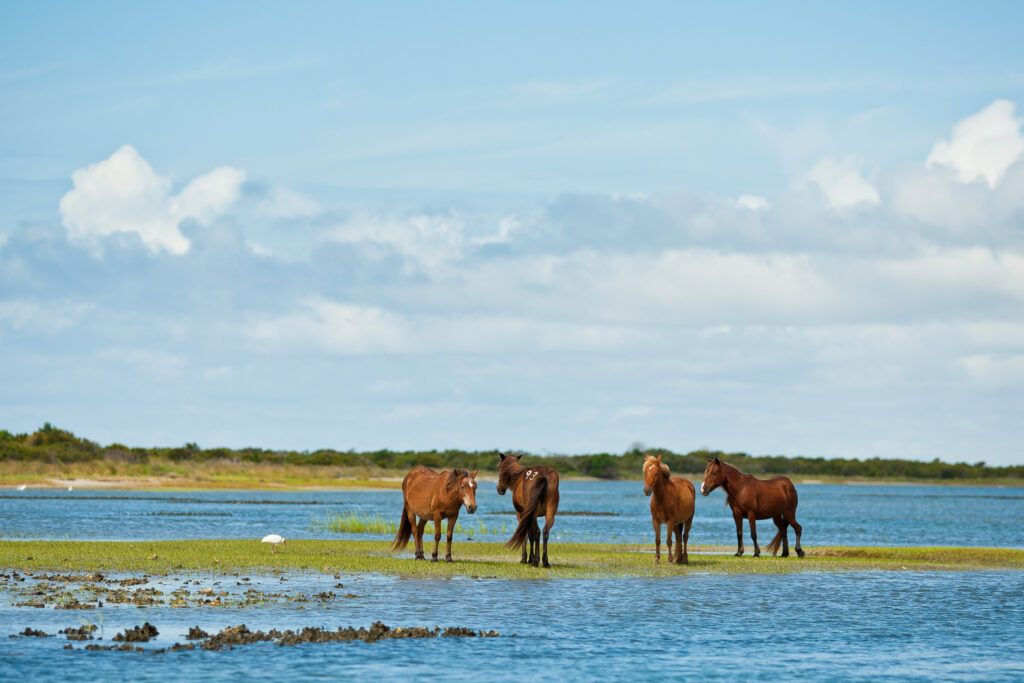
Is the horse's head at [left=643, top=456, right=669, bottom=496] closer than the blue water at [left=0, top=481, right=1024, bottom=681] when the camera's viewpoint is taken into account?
No

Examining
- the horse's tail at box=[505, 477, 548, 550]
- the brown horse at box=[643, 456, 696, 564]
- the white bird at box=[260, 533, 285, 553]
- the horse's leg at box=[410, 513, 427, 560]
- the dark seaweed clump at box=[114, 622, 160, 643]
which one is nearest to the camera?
the dark seaweed clump at box=[114, 622, 160, 643]

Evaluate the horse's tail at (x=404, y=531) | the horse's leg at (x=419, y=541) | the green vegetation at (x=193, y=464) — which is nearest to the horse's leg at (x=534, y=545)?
the horse's leg at (x=419, y=541)

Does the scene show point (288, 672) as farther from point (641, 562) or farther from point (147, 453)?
point (147, 453)

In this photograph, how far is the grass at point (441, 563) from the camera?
2531 cm

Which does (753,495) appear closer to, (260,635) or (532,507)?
(532,507)

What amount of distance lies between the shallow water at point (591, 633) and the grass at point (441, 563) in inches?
71.1

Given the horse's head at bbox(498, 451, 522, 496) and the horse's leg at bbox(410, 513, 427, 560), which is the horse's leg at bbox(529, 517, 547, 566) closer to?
the horse's head at bbox(498, 451, 522, 496)

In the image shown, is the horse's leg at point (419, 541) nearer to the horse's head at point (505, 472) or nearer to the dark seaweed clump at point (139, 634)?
the horse's head at point (505, 472)

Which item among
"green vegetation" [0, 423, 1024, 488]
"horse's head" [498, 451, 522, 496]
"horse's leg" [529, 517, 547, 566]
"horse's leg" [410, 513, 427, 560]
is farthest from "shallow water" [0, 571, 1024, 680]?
"green vegetation" [0, 423, 1024, 488]

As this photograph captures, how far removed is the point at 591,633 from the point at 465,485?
27.8ft

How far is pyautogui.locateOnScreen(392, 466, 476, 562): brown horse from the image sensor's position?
26.8 meters

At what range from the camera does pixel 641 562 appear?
29.8 m

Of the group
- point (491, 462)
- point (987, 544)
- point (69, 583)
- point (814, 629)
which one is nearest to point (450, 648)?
point (814, 629)

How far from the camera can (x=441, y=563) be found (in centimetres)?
2770
